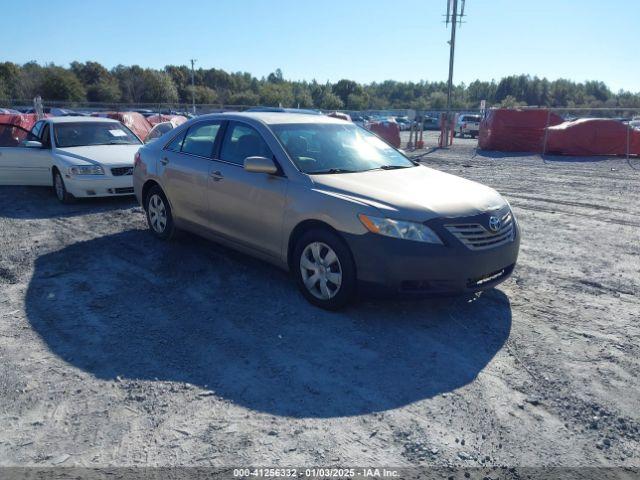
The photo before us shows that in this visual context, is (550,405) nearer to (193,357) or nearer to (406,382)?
(406,382)

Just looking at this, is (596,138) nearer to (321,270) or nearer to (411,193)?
(411,193)

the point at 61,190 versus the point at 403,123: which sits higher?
the point at 403,123

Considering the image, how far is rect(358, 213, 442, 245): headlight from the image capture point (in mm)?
4195

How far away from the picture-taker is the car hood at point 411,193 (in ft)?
14.1

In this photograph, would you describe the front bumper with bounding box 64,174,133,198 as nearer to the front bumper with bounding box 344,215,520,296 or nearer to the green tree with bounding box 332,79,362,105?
the front bumper with bounding box 344,215,520,296

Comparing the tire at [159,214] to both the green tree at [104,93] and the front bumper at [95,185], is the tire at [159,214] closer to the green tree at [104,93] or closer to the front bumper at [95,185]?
the front bumper at [95,185]

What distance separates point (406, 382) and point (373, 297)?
937 mm

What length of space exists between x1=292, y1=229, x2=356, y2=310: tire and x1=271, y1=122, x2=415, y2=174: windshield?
0.76 meters

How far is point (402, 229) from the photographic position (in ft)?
13.9

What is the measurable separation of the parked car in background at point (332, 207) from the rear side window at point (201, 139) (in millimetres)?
15

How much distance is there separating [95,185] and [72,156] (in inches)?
31.8

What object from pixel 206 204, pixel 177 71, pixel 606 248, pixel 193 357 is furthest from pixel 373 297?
pixel 177 71

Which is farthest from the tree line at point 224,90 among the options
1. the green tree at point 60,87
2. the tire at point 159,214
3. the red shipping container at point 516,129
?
the tire at point 159,214

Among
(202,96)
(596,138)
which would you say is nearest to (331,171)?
(596,138)
